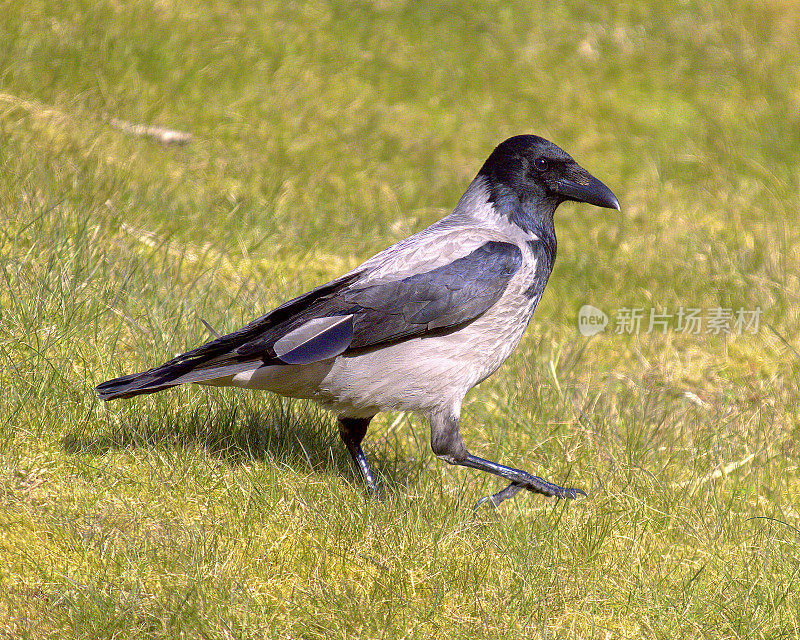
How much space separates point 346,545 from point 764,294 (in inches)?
154

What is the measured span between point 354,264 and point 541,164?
2205 mm

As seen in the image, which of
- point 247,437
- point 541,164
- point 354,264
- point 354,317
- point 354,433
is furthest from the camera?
point 354,264

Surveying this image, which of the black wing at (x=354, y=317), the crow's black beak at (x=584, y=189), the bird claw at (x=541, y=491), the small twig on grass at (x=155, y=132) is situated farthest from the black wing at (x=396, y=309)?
the small twig on grass at (x=155, y=132)

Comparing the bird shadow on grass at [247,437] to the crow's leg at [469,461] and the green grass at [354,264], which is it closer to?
the green grass at [354,264]

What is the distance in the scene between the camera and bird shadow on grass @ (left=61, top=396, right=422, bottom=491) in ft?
12.5

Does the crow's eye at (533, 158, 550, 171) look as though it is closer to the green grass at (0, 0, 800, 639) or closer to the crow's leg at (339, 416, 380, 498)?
the green grass at (0, 0, 800, 639)

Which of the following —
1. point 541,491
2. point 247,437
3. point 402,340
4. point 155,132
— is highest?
point 155,132

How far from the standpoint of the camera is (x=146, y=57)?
733 centimetres

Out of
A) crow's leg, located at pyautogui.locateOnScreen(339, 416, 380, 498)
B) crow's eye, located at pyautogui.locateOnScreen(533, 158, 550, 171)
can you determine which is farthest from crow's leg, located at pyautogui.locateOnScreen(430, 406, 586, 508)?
crow's eye, located at pyautogui.locateOnScreen(533, 158, 550, 171)

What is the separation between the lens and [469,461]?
4.00 metres

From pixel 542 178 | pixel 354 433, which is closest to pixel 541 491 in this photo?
pixel 354 433

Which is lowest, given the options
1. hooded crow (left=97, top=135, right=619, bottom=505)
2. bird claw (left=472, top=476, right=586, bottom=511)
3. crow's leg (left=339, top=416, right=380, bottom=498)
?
bird claw (left=472, top=476, right=586, bottom=511)

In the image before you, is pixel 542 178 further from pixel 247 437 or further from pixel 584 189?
pixel 247 437

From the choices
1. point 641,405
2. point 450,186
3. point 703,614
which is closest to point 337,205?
point 450,186
